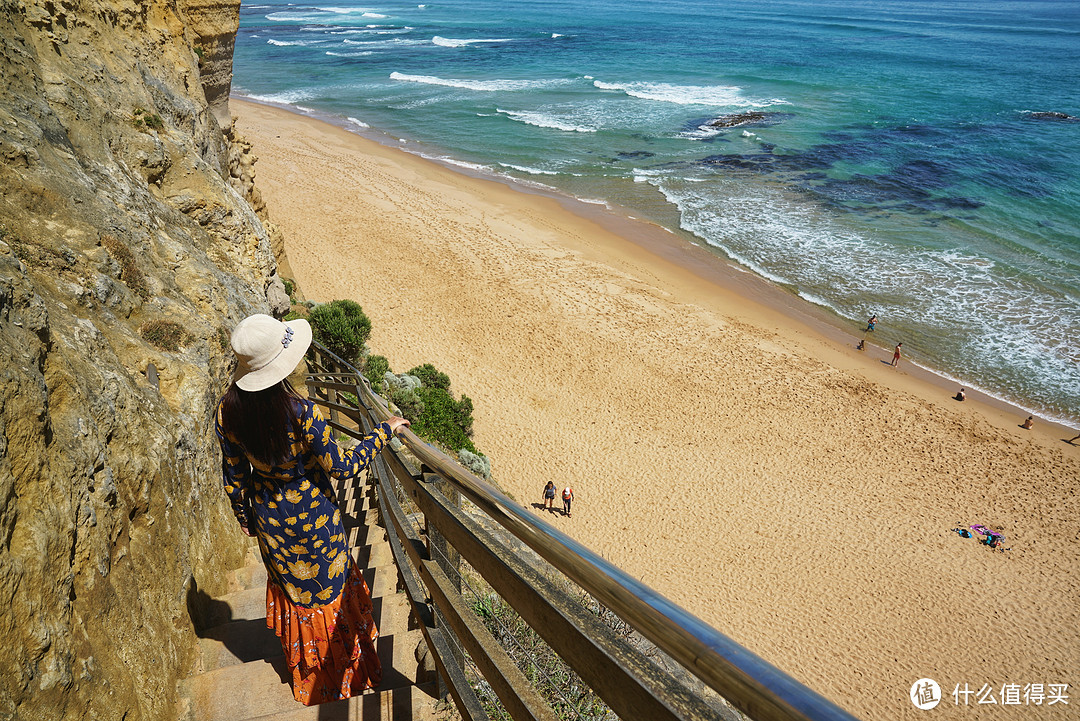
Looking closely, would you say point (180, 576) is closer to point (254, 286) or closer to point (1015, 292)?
point (254, 286)

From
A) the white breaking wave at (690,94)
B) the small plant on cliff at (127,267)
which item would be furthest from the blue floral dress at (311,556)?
the white breaking wave at (690,94)

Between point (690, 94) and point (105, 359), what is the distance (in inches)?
2094

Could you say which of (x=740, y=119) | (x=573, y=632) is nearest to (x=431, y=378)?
(x=573, y=632)

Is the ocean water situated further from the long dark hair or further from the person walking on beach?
the long dark hair

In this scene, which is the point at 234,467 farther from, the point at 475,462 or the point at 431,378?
the point at 431,378

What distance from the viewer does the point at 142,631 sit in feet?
9.82

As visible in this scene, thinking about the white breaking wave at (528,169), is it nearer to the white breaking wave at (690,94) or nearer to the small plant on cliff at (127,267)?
the white breaking wave at (690,94)

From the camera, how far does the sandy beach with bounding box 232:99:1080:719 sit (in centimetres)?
1132

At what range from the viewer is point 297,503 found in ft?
9.23

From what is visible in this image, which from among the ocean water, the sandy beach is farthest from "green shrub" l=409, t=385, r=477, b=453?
the ocean water

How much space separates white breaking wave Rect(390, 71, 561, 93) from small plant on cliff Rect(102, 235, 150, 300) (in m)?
49.2

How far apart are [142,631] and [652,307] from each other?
19265 millimetres

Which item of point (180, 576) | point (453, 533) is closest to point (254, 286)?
point (180, 576)

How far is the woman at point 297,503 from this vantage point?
8.27ft
